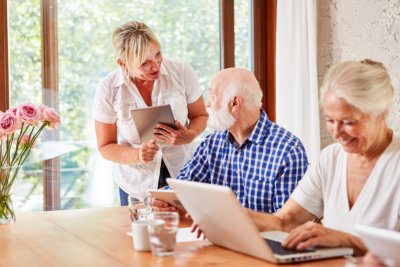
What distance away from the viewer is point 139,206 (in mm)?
1789

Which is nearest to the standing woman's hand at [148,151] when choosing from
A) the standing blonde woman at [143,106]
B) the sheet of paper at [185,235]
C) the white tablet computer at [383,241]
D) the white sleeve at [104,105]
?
the standing blonde woman at [143,106]

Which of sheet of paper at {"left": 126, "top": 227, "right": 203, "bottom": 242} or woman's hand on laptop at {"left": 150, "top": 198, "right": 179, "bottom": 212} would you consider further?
woman's hand on laptop at {"left": 150, "top": 198, "right": 179, "bottom": 212}

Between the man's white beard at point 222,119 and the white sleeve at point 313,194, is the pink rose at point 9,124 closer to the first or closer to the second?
the man's white beard at point 222,119

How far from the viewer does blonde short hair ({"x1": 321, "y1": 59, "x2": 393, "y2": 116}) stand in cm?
159

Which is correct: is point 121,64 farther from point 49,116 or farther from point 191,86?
point 49,116

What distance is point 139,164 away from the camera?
2.85 metres

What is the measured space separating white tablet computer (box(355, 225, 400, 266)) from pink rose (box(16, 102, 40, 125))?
4.45ft

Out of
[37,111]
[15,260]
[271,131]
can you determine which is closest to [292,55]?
[271,131]

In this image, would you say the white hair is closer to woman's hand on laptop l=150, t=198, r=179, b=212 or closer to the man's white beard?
the man's white beard

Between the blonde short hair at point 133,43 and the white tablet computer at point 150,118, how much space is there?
26 centimetres

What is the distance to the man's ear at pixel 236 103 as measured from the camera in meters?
2.22

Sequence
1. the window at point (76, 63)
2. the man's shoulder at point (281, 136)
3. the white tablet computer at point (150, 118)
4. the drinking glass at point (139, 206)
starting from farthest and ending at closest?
the window at point (76, 63)
the white tablet computer at point (150, 118)
the man's shoulder at point (281, 136)
the drinking glass at point (139, 206)

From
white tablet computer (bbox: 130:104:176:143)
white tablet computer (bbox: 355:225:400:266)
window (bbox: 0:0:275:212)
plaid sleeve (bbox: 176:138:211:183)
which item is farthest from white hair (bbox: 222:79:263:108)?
window (bbox: 0:0:275:212)

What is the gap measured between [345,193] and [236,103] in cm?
68
